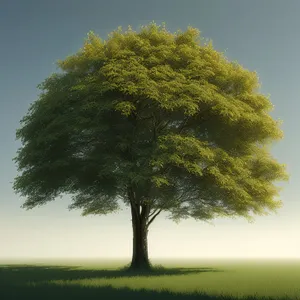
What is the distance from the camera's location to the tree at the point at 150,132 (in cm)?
3066

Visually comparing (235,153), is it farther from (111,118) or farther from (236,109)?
(111,118)

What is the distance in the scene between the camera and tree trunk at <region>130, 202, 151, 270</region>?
112 ft

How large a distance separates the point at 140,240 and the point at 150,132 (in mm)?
8904

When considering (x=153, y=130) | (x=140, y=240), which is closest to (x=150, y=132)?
(x=153, y=130)

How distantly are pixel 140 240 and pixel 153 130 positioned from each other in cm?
909

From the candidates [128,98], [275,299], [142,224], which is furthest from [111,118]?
[275,299]

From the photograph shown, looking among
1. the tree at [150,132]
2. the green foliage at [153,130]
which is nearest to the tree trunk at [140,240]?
the tree at [150,132]

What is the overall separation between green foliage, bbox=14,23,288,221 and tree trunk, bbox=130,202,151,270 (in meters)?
1.87

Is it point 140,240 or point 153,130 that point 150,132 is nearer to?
point 153,130

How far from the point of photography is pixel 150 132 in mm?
34875

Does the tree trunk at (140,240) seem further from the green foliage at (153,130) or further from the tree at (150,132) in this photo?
the green foliage at (153,130)

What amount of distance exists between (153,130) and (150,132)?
0.97ft

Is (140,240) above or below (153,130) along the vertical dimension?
below

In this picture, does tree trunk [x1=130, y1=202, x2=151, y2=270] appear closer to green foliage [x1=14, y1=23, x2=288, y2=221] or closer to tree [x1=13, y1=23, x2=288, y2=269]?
tree [x1=13, y1=23, x2=288, y2=269]
